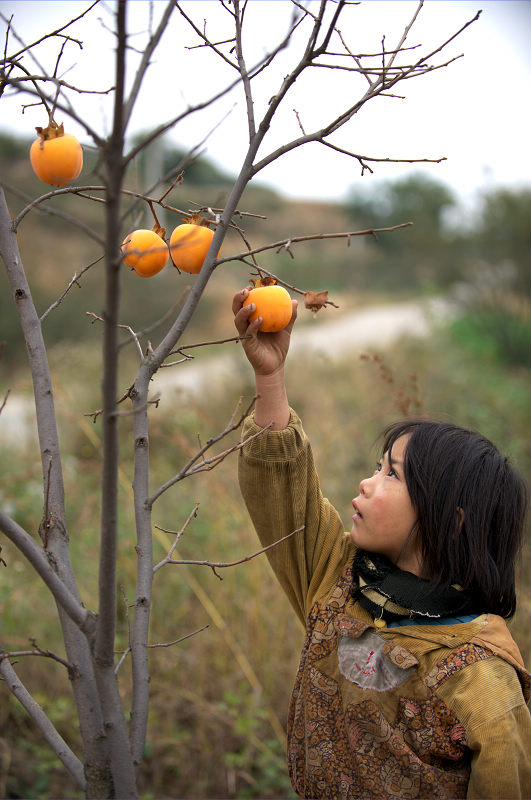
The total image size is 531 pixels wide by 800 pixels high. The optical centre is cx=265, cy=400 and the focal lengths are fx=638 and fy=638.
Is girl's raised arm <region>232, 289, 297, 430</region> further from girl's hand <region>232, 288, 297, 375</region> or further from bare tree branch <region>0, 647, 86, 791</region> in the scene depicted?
bare tree branch <region>0, 647, 86, 791</region>

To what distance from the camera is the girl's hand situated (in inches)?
41.3

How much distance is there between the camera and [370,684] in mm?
1234

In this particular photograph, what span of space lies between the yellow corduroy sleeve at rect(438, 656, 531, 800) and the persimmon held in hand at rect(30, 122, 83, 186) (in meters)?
1.09

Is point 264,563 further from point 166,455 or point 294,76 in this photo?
point 166,455

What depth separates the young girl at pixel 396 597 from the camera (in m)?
1.15

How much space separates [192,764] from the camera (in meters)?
2.23

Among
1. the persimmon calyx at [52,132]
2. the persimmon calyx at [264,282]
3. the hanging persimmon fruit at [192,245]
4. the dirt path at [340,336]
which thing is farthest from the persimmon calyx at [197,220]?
the dirt path at [340,336]

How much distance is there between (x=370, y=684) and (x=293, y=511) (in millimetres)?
362

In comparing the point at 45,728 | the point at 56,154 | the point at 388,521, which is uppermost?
the point at 56,154

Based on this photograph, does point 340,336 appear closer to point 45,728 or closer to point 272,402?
point 272,402

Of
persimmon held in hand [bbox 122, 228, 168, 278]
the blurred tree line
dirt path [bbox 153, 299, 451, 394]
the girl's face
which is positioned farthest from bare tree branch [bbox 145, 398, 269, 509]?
the blurred tree line

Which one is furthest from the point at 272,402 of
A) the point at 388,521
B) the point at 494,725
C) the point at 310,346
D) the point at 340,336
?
the point at 340,336

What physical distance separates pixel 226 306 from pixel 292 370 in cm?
720

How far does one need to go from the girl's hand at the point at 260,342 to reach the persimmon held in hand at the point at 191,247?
0.09 metres
